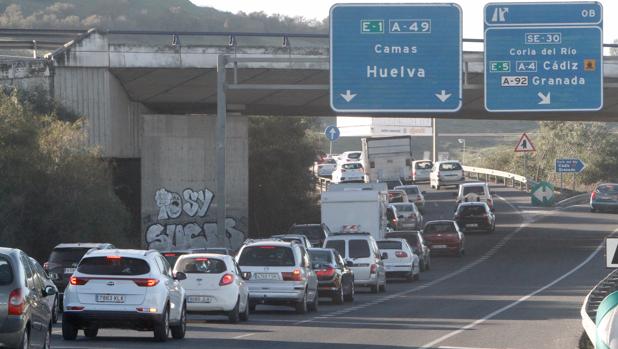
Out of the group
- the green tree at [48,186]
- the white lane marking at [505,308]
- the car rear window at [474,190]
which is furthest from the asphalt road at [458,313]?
the car rear window at [474,190]

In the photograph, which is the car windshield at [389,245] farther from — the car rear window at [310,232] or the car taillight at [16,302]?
the car taillight at [16,302]

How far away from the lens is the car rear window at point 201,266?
24.6 m

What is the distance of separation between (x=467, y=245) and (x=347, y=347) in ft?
123

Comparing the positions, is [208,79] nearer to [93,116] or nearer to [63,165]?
[93,116]

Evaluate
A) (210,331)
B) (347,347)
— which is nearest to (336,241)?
(210,331)

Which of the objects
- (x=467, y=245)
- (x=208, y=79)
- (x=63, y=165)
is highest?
(x=208, y=79)

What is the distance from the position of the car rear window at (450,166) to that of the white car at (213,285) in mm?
59539

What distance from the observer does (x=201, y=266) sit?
2477cm

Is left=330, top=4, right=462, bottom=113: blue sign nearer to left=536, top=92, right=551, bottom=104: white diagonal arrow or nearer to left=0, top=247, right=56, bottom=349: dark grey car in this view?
left=536, top=92, right=551, bottom=104: white diagonal arrow

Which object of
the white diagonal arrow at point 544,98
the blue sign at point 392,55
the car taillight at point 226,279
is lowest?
the car taillight at point 226,279

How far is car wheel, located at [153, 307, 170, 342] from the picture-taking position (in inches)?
773

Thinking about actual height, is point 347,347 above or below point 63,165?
below

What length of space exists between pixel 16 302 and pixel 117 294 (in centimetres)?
435

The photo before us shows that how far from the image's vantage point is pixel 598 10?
34.7 m
